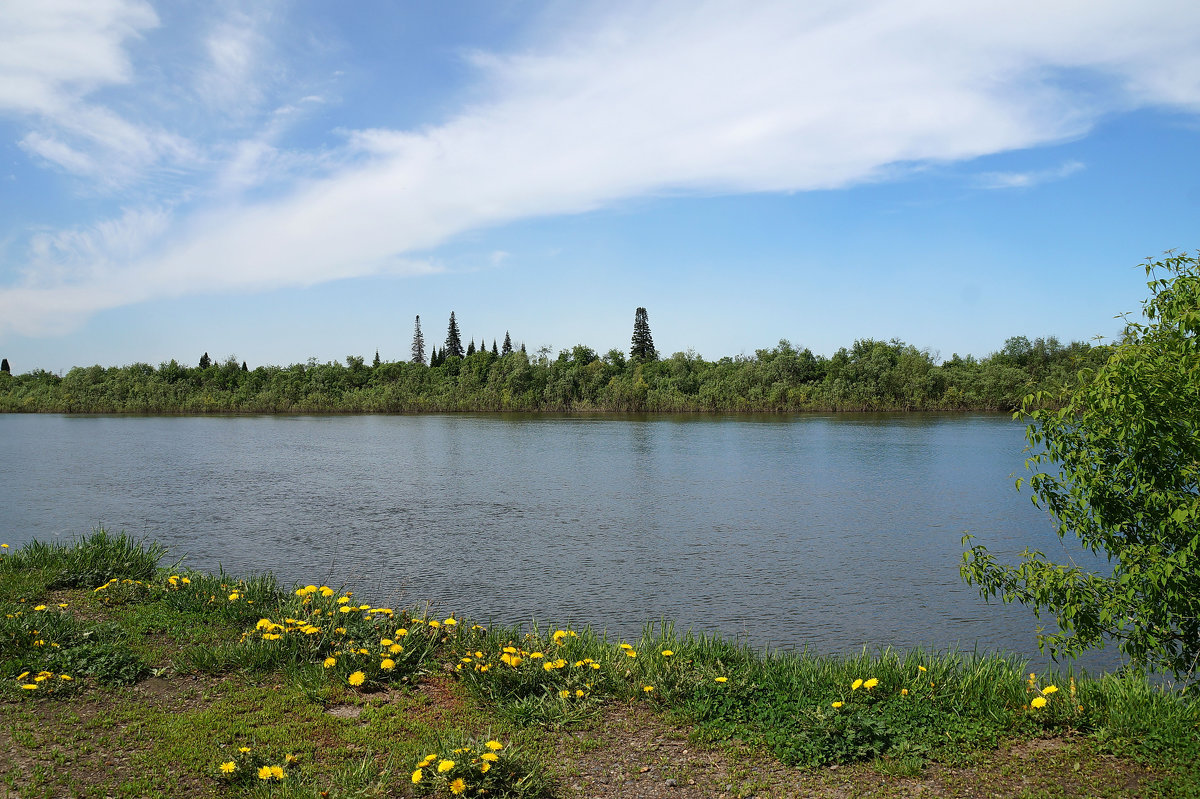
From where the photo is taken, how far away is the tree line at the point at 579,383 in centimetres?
10454

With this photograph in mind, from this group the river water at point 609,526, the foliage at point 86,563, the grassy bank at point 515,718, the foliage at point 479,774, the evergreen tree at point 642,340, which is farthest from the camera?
the evergreen tree at point 642,340

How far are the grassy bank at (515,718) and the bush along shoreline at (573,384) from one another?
329 feet

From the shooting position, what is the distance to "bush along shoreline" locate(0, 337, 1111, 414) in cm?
10450

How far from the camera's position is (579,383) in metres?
122

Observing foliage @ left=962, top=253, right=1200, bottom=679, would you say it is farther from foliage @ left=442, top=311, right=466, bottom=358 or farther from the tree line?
foliage @ left=442, top=311, right=466, bottom=358

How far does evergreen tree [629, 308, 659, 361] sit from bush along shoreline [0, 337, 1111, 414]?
153 inches

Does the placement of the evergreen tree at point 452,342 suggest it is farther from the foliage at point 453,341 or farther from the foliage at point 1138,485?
the foliage at point 1138,485

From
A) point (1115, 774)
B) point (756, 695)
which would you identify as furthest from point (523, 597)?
point (1115, 774)

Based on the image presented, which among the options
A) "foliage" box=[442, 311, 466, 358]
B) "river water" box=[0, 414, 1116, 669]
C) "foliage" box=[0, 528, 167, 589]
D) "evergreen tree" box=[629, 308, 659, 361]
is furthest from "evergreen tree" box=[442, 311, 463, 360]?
"foliage" box=[0, 528, 167, 589]

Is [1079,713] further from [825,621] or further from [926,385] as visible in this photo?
[926,385]

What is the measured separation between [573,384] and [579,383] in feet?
4.26

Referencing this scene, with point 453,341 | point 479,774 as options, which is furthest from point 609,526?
point 453,341

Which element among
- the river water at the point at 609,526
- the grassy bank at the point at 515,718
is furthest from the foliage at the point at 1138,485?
the river water at the point at 609,526

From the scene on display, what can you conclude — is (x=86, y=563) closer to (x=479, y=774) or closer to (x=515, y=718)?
(x=515, y=718)
